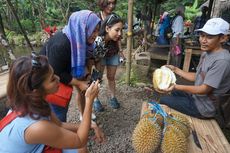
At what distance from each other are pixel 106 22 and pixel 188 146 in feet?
5.08

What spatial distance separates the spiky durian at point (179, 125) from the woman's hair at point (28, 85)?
3.01 ft

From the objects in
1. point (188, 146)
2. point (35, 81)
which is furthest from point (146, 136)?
point (35, 81)

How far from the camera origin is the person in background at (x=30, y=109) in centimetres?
126

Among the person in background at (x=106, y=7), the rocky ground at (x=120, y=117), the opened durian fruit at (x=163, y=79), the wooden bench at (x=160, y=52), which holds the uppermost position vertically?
the person in background at (x=106, y=7)

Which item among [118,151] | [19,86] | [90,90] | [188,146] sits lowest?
[118,151]

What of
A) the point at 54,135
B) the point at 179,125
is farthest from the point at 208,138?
the point at 54,135

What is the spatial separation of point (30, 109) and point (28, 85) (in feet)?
0.48

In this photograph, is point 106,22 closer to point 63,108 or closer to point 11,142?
point 63,108

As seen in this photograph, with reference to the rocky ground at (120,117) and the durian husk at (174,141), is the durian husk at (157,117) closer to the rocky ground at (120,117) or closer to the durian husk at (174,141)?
the durian husk at (174,141)

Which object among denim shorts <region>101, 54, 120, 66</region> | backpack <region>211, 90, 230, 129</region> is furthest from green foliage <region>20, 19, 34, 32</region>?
backpack <region>211, 90, 230, 129</region>

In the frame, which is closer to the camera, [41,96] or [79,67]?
[41,96]

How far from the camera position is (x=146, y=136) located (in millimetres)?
1669

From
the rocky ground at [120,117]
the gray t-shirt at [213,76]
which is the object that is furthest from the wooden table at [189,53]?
the gray t-shirt at [213,76]

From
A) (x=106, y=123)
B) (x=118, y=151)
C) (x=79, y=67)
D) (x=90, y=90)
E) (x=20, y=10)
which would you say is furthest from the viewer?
(x=20, y=10)
